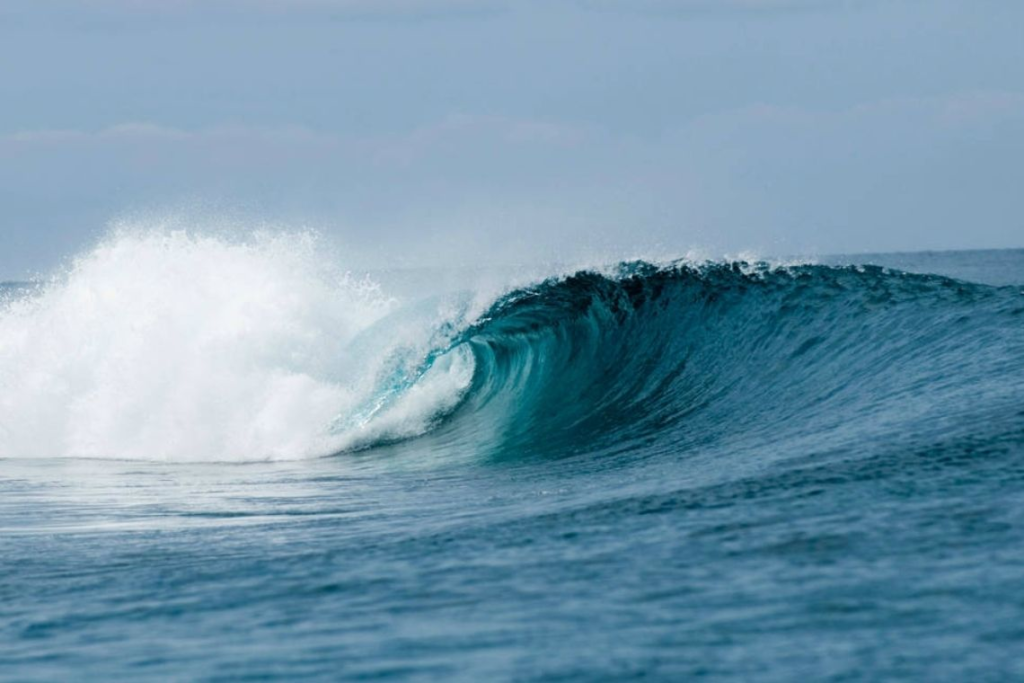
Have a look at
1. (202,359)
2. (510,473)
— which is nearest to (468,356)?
(202,359)

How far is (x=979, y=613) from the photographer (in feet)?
14.6

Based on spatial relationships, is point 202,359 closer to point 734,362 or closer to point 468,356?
point 468,356

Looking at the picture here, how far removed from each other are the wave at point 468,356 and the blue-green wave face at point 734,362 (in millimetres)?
36

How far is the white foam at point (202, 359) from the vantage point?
47.0ft

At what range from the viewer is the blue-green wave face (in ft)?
32.5

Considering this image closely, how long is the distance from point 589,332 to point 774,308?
2647 mm

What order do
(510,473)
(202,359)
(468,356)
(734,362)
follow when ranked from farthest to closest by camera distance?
(468,356), (202,359), (734,362), (510,473)

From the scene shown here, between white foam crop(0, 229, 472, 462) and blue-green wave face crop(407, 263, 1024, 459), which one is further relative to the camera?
white foam crop(0, 229, 472, 462)

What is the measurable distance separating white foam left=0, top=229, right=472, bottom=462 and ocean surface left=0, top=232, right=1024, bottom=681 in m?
0.05

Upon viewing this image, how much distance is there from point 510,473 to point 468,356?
7.32 meters

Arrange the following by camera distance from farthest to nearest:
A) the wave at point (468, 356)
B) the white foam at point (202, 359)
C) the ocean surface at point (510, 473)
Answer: the white foam at point (202, 359) < the wave at point (468, 356) < the ocean surface at point (510, 473)

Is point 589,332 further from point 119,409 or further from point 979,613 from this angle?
point 979,613

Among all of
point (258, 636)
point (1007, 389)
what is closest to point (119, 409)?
point (1007, 389)

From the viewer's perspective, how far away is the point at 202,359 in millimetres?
15641
